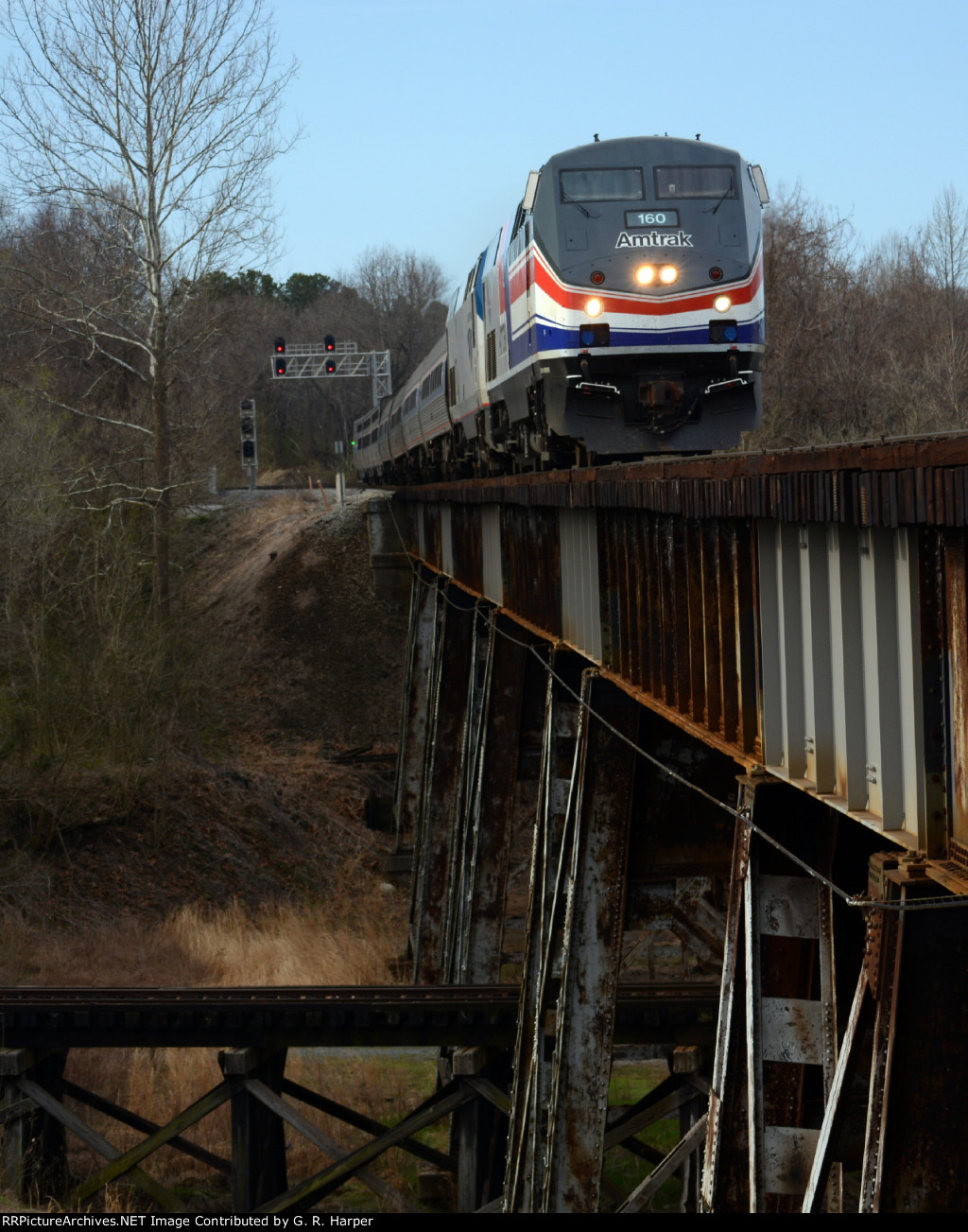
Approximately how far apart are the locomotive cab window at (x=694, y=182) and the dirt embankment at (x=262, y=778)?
1483 cm

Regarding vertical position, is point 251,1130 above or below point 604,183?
below

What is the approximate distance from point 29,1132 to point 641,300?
9078 millimetres

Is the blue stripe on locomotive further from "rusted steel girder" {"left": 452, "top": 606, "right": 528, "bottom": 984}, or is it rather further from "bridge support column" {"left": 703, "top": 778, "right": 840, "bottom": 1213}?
"bridge support column" {"left": 703, "top": 778, "right": 840, "bottom": 1213}

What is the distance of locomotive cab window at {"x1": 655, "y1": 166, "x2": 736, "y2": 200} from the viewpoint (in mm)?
13055

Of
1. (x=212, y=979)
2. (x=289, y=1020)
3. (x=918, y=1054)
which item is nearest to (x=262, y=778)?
(x=212, y=979)

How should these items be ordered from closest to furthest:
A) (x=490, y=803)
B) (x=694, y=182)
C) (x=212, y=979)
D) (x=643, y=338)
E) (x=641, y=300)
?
(x=643, y=338) < (x=641, y=300) < (x=694, y=182) < (x=490, y=803) < (x=212, y=979)

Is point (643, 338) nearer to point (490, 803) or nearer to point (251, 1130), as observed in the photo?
point (490, 803)

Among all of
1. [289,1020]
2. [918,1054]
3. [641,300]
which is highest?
[641,300]

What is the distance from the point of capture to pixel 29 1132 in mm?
11844

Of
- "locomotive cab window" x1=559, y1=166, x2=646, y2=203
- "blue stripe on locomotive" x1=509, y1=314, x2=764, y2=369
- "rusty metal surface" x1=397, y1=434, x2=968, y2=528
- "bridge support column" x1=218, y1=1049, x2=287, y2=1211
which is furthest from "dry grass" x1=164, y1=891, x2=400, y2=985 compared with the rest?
"rusty metal surface" x1=397, y1=434, x2=968, y2=528

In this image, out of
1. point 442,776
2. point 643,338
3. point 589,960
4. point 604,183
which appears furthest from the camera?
point 442,776

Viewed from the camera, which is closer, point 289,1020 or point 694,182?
point 289,1020

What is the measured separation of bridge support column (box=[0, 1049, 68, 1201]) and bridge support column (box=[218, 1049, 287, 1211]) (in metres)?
1.71

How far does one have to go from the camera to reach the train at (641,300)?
12.4m
